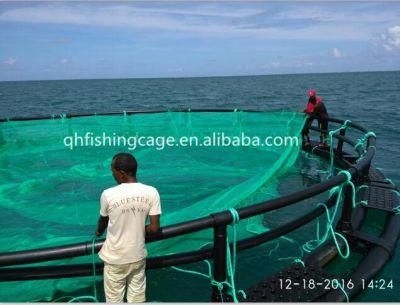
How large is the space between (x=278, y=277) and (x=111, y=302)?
182cm

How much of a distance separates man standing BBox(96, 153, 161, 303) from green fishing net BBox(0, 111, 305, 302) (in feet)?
3.18

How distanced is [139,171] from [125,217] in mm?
5386

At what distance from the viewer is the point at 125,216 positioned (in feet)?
10.4

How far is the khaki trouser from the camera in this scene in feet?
10.9

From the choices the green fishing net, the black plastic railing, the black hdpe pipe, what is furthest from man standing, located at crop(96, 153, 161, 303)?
the black hdpe pipe

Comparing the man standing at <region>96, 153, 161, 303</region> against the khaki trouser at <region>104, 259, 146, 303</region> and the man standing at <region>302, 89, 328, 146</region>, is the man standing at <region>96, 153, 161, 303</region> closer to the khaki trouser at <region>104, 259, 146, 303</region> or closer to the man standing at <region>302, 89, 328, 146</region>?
the khaki trouser at <region>104, 259, 146, 303</region>

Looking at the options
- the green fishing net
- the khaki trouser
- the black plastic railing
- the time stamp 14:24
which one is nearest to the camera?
the black plastic railing

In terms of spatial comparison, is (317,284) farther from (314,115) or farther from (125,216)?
(314,115)

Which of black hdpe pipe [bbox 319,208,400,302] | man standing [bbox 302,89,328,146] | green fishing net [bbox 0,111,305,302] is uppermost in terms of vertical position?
man standing [bbox 302,89,328,146]

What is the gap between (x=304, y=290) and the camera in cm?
393

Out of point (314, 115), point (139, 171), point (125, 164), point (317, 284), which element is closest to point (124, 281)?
point (125, 164)

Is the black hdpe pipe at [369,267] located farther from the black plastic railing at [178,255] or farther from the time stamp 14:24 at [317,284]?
the black plastic railing at [178,255]

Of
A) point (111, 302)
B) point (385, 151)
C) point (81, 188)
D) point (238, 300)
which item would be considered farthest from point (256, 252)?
point (385, 151)

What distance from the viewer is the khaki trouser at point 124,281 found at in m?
3.32
